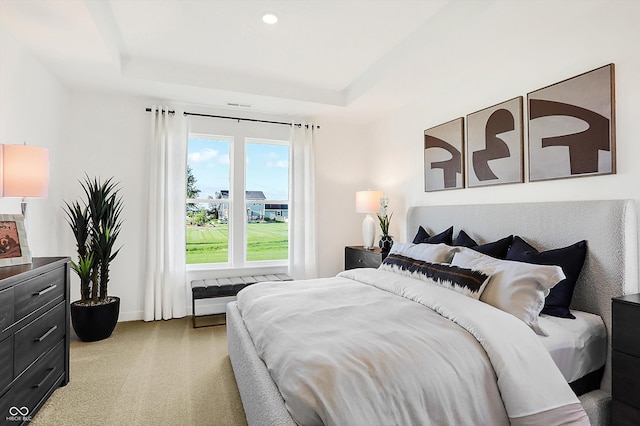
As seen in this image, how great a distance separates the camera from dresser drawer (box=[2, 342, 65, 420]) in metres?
1.82

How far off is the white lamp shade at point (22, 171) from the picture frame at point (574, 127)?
3.47 metres

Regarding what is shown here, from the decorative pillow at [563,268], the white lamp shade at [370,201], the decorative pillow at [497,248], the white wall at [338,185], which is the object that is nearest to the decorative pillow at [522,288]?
the decorative pillow at [563,268]

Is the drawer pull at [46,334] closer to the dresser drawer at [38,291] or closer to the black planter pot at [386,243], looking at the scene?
the dresser drawer at [38,291]

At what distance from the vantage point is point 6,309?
1729mm

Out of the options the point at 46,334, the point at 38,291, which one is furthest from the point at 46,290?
the point at 46,334

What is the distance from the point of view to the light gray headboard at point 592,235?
1969 millimetres

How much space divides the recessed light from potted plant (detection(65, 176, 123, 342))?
2.21 m

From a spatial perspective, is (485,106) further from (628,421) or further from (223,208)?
(223,208)

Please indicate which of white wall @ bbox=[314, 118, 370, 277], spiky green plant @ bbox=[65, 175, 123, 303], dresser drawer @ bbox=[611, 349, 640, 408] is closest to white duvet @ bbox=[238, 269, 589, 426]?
dresser drawer @ bbox=[611, 349, 640, 408]

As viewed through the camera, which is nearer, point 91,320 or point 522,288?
point 522,288

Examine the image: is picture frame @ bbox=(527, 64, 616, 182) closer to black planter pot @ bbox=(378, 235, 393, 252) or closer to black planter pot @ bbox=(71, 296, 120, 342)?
black planter pot @ bbox=(378, 235, 393, 252)

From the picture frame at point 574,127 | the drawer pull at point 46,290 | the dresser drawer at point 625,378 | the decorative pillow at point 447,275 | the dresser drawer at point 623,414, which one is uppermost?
the picture frame at point 574,127

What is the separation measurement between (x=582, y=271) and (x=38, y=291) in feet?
11.0

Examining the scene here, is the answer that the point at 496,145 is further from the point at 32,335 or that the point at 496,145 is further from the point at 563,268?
the point at 32,335
